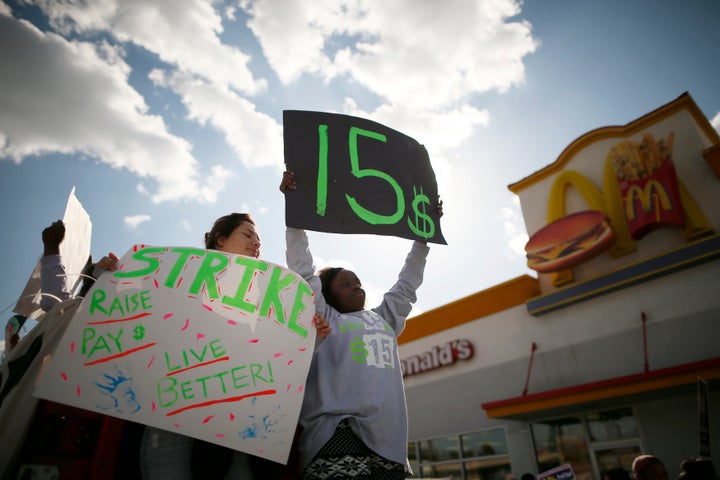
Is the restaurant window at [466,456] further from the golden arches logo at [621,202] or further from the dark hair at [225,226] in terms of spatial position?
the dark hair at [225,226]

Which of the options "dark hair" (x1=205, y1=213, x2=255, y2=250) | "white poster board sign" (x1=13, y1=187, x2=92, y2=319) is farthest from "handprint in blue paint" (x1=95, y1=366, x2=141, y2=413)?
"dark hair" (x1=205, y1=213, x2=255, y2=250)

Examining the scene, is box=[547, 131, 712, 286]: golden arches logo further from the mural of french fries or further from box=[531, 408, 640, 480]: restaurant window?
box=[531, 408, 640, 480]: restaurant window

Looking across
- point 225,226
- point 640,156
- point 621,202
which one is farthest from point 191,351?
point 640,156

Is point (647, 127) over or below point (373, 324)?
over

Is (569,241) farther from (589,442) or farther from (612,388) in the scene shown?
(589,442)

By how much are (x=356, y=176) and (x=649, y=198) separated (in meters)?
9.09

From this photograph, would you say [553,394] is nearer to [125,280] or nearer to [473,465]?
[473,465]

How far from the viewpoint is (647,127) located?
33.0ft

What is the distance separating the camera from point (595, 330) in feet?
29.4

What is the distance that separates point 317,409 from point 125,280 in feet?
3.23

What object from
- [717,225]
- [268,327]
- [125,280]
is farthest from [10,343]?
[717,225]

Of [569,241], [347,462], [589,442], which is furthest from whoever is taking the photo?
[569,241]

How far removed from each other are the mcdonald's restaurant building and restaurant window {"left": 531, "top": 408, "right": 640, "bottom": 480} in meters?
0.02

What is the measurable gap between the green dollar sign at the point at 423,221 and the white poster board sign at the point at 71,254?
6.44ft
